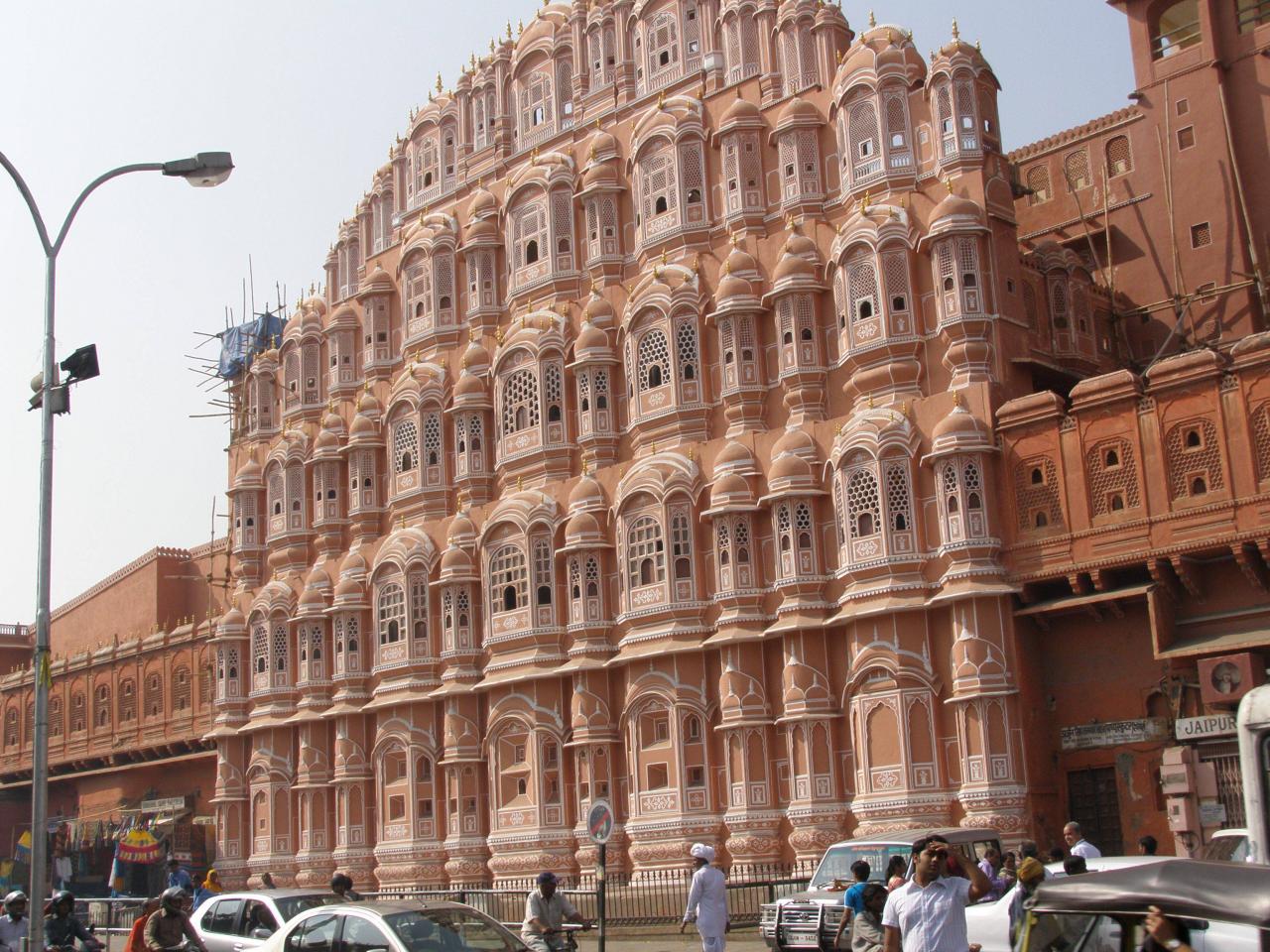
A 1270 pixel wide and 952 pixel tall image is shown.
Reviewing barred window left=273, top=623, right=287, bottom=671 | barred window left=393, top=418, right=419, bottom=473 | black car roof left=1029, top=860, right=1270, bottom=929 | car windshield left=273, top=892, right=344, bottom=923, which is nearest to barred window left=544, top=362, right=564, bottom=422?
barred window left=393, top=418, right=419, bottom=473

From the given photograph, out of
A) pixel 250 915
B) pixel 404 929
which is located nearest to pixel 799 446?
pixel 250 915

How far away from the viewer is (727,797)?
3259 cm

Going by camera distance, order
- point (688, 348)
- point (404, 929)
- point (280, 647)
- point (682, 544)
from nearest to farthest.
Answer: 1. point (404, 929)
2. point (682, 544)
3. point (688, 348)
4. point (280, 647)

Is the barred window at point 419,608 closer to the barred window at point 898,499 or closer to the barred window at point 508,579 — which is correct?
the barred window at point 508,579

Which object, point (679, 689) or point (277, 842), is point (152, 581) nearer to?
point (277, 842)

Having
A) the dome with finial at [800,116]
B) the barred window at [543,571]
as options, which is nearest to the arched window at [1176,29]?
the dome with finial at [800,116]

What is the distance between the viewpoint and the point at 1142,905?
→ 8086mm

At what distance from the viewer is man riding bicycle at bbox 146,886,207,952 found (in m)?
15.2

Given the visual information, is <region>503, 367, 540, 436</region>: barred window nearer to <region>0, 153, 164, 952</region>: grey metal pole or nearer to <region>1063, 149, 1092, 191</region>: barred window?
<region>1063, 149, 1092, 191</region>: barred window

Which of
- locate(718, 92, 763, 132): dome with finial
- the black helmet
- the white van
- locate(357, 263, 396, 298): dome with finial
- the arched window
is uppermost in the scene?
the arched window

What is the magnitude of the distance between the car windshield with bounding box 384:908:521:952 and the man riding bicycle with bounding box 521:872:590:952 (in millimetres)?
2078

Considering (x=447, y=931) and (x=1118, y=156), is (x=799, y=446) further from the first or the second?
(x=447, y=931)

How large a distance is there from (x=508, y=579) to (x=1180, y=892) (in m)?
30.4

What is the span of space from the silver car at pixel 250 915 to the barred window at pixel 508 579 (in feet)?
60.3
